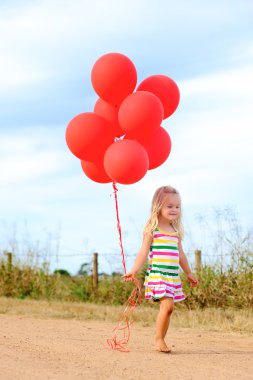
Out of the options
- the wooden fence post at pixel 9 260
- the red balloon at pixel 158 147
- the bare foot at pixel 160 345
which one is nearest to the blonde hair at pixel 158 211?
the red balloon at pixel 158 147

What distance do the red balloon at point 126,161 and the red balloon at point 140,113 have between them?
0.13 meters

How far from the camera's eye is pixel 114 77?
212 inches

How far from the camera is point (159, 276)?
16.7 feet

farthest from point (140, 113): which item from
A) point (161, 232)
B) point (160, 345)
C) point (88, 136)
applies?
point (160, 345)

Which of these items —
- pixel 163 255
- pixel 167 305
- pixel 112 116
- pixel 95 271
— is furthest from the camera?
pixel 95 271

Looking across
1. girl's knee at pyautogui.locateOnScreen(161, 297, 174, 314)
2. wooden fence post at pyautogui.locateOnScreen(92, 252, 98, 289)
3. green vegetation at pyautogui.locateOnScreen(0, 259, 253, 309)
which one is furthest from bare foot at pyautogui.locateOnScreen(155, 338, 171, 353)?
wooden fence post at pyautogui.locateOnScreen(92, 252, 98, 289)

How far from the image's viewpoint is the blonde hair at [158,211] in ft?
17.0

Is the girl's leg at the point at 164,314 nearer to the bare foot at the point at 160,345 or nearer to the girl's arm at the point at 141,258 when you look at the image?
the bare foot at the point at 160,345

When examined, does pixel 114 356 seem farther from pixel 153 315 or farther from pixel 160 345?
pixel 153 315

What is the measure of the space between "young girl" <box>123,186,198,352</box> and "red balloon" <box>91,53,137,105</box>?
0.97 m

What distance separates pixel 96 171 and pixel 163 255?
1.13 m

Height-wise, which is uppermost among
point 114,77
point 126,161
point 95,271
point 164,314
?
point 114,77

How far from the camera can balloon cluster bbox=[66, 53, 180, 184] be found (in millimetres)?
5207

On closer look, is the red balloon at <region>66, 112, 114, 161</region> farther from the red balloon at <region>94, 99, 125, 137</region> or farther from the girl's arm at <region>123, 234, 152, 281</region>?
the girl's arm at <region>123, 234, 152, 281</region>
